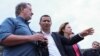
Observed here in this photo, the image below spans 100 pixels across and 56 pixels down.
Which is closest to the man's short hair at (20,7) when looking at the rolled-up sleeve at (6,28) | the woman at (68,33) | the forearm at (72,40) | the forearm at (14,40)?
the rolled-up sleeve at (6,28)

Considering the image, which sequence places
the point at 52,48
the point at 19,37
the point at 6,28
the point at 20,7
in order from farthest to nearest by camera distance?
the point at 52,48 < the point at 20,7 < the point at 6,28 < the point at 19,37

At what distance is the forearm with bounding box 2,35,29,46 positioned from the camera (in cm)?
414

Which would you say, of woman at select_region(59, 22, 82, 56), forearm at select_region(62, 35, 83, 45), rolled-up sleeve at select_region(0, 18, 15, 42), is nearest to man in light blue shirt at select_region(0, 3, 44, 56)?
rolled-up sleeve at select_region(0, 18, 15, 42)

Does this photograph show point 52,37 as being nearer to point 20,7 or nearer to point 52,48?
point 52,48

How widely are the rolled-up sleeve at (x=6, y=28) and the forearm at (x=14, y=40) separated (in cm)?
5

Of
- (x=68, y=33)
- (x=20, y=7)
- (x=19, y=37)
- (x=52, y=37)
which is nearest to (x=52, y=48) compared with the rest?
(x=52, y=37)

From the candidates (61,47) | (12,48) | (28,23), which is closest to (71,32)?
(61,47)

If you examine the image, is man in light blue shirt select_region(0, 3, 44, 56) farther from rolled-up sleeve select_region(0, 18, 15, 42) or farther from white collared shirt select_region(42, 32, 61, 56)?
white collared shirt select_region(42, 32, 61, 56)

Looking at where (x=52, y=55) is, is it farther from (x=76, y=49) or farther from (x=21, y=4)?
(x=76, y=49)

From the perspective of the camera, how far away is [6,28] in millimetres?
4262

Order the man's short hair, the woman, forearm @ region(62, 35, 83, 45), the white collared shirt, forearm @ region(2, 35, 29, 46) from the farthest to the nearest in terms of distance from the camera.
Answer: the woman → forearm @ region(62, 35, 83, 45) → the white collared shirt → the man's short hair → forearm @ region(2, 35, 29, 46)

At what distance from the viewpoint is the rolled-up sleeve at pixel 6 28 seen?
13.7ft

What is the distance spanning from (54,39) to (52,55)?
0.34 m

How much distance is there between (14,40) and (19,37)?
3.0 inches
